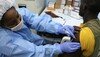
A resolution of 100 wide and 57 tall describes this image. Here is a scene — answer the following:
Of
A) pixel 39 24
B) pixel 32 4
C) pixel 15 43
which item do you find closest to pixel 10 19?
pixel 15 43

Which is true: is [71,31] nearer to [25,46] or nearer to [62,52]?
[62,52]

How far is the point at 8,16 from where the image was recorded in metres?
1.41

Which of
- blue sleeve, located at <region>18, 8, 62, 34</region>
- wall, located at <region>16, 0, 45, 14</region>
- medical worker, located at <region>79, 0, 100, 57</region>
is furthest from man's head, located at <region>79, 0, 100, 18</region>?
wall, located at <region>16, 0, 45, 14</region>

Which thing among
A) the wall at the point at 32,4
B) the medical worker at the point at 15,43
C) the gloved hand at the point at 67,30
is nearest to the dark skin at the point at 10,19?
the medical worker at the point at 15,43

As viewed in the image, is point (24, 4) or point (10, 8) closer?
point (10, 8)

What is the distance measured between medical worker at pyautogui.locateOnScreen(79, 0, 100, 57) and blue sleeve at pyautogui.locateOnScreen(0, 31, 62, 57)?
0.26 metres

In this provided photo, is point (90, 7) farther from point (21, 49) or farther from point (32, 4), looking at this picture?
point (32, 4)

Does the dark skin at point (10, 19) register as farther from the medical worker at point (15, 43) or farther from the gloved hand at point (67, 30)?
the gloved hand at point (67, 30)

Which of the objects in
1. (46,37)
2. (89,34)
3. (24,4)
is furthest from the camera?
(24,4)

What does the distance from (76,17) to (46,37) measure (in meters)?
0.55

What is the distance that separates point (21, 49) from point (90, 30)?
51 cm

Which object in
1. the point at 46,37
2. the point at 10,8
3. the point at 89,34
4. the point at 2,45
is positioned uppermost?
the point at 10,8

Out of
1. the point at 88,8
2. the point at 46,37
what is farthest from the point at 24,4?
the point at 88,8

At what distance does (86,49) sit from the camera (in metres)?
1.25
